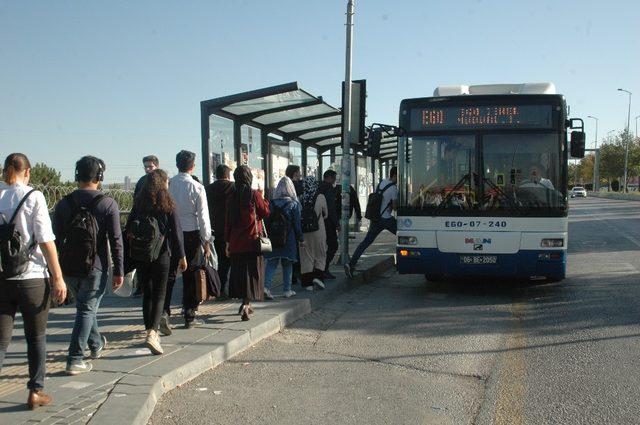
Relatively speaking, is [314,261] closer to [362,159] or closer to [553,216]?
[553,216]

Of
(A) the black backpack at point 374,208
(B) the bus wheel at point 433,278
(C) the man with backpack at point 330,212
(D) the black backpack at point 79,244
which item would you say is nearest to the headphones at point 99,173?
(D) the black backpack at point 79,244

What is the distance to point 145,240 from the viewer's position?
575 cm

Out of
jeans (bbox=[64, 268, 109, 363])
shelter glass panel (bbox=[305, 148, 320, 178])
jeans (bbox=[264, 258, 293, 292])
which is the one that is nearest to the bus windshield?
jeans (bbox=[264, 258, 293, 292])

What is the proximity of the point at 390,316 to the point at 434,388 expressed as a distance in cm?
310

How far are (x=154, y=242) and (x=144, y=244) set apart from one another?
9 cm

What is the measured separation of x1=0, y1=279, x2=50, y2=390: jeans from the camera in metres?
4.33

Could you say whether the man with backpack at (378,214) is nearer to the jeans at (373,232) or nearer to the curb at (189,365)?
the jeans at (373,232)

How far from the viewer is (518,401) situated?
4992 millimetres

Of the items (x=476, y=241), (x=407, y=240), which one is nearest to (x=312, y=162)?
(x=407, y=240)

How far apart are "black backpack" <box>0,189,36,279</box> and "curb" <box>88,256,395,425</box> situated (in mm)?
1070

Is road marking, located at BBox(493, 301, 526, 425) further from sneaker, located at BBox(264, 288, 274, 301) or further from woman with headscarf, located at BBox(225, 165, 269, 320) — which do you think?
sneaker, located at BBox(264, 288, 274, 301)

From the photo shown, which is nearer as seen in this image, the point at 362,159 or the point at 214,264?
the point at 214,264

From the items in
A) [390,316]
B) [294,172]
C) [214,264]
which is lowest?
[390,316]

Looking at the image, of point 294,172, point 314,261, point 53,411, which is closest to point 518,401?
point 53,411
